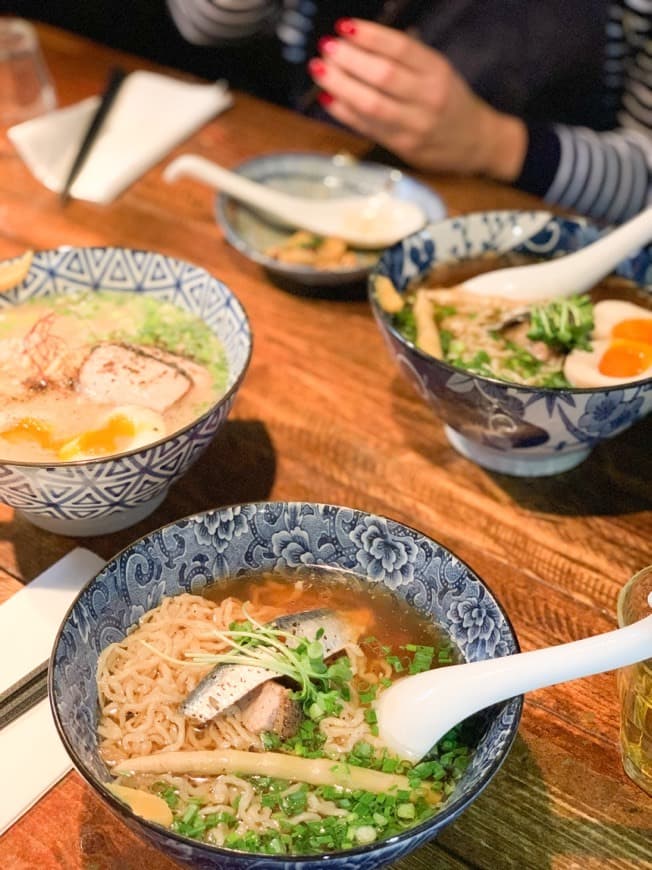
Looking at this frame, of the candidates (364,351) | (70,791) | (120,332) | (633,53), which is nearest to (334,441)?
(364,351)

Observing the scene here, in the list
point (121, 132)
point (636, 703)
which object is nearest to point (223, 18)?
point (121, 132)

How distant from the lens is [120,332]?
148 cm

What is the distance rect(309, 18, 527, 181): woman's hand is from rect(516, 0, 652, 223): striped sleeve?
0.07m

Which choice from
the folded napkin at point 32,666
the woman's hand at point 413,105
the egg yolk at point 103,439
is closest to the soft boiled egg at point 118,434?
the egg yolk at point 103,439

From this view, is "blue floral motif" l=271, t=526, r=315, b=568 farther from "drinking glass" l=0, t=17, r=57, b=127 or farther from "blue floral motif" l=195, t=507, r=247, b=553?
"drinking glass" l=0, t=17, r=57, b=127

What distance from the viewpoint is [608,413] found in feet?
4.23

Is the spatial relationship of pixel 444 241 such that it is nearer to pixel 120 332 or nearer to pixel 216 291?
pixel 216 291

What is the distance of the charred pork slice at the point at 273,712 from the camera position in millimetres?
932

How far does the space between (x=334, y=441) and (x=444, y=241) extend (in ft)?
1.57

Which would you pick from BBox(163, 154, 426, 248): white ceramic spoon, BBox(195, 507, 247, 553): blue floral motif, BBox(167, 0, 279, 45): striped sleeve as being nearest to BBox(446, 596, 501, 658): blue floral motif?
BBox(195, 507, 247, 553): blue floral motif

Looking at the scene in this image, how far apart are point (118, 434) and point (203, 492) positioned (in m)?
0.22

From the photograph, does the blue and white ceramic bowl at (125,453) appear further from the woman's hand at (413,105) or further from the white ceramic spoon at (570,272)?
the woman's hand at (413,105)

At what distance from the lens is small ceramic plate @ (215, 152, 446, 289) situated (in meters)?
1.97

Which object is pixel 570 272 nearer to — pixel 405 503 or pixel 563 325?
pixel 563 325
